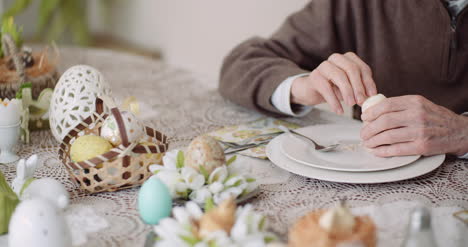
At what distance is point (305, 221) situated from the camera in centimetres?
59

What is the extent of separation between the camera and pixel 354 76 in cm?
103

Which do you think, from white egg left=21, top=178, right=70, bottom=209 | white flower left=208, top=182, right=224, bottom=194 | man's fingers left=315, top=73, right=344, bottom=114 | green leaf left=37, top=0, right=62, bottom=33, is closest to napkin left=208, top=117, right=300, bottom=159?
man's fingers left=315, top=73, right=344, bottom=114

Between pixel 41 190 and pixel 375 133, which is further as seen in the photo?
pixel 375 133

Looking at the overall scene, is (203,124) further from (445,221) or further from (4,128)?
(445,221)

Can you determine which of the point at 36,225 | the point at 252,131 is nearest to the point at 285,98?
the point at 252,131

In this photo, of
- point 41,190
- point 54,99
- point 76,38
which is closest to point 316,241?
point 41,190

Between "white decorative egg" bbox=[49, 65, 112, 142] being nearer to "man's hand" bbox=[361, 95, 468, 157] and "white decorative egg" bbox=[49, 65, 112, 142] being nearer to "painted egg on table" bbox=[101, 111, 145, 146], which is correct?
"painted egg on table" bbox=[101, 111, 145, 146]

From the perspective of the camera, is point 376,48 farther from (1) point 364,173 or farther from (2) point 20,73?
(2) point 20,73

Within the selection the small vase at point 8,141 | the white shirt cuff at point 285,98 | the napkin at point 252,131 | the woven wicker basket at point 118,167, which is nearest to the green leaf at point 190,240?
the woven wicker basket at point 118,167

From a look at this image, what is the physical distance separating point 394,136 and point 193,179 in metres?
0.38

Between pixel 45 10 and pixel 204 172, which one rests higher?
pixel 204 172

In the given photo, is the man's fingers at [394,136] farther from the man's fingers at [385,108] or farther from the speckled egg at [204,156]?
the speckled egg at [204,156]

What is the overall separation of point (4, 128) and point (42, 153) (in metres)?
0.09

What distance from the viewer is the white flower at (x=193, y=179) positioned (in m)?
0.77
